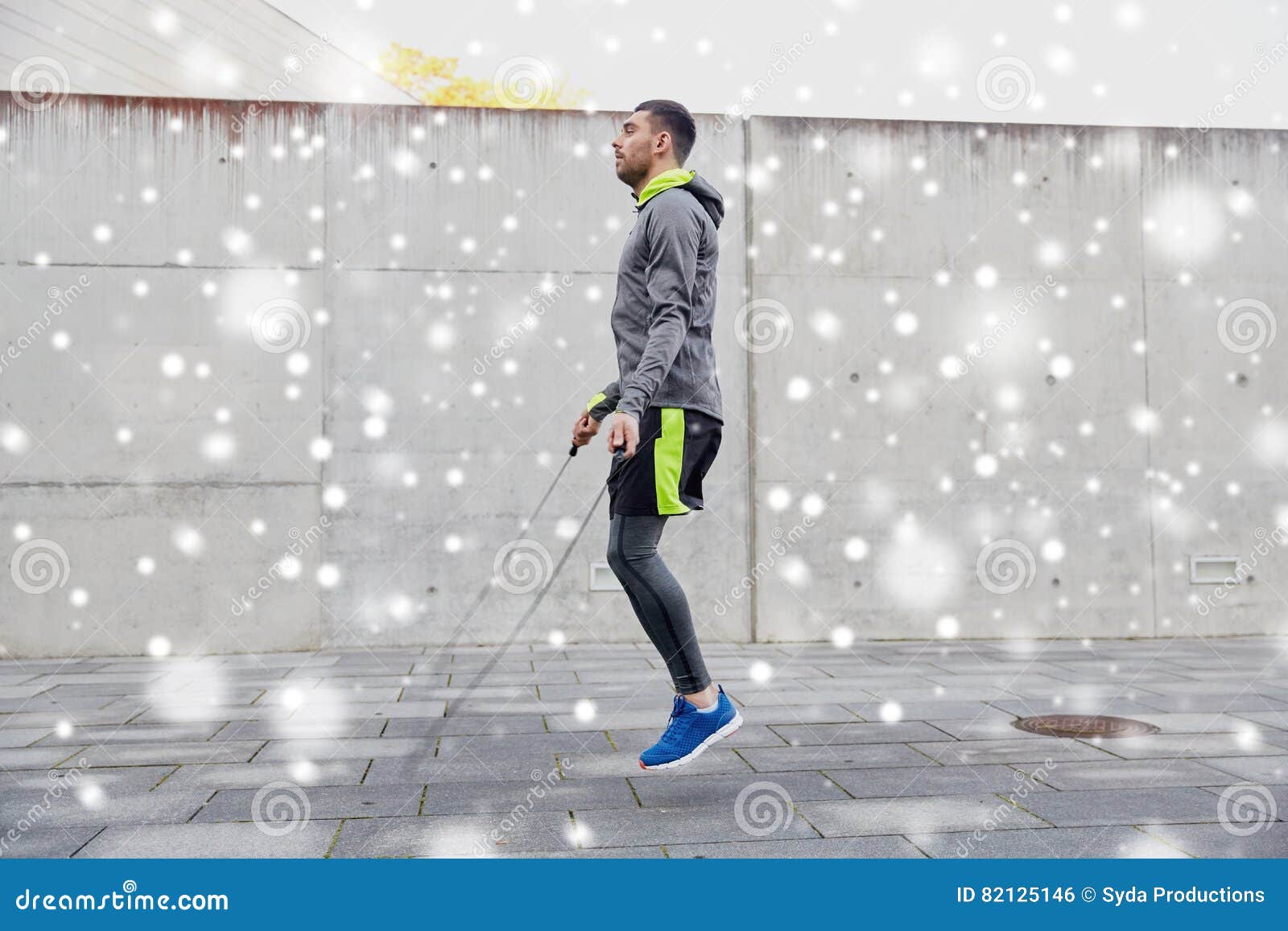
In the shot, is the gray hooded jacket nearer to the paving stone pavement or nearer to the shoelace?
the shoelace

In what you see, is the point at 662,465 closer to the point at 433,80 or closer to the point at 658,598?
the point at 658,598

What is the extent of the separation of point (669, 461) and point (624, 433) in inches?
10.5

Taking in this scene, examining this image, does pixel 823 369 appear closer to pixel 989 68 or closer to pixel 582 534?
pixel 582 534

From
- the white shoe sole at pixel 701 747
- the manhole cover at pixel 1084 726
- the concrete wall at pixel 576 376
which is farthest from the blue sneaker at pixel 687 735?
the concrete wall at pixel 576 376

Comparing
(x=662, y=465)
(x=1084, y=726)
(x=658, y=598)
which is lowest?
(x=1084, y=726)

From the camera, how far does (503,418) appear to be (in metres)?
6.95

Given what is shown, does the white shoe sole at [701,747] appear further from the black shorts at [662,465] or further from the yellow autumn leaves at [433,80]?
the yellow autumn leaves at [433,80]

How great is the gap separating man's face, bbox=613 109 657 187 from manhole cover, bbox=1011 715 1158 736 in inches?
101

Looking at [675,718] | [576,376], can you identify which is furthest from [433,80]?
[675,718]

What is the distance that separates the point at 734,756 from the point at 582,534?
3289 millimetres

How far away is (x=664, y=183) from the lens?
3.53 m

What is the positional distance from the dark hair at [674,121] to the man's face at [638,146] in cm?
2

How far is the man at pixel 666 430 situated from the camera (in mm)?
3283

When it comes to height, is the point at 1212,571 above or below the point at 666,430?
below
